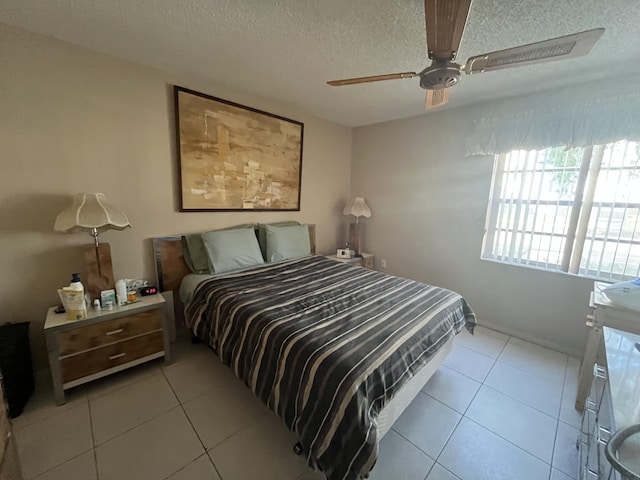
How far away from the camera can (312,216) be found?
347cm

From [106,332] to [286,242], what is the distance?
165 centimetres

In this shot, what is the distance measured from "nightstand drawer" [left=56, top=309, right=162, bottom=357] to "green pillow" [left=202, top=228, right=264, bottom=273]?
602mm

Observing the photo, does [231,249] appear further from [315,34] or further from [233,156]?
[315,34]

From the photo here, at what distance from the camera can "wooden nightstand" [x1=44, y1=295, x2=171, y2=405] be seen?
61.8 inches

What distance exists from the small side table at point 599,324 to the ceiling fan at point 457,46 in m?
1.43

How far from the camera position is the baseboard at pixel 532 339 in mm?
2271

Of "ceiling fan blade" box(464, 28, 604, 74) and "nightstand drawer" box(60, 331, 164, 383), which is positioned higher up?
"ceiling fan blade" box(464, 28, 604, 74)

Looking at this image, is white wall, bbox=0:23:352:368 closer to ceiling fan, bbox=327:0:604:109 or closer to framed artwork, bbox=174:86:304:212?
framed artwork, bbox=174:86:304:212

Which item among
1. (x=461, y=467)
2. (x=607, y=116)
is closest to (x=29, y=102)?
(x=461, y=467)

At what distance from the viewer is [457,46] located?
→ 117 cm

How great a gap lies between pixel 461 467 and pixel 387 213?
8.78ft

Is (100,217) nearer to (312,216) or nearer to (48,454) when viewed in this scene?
(48,454)

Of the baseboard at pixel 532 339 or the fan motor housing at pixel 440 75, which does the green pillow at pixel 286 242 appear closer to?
the fan motor housing at pixel 440 75

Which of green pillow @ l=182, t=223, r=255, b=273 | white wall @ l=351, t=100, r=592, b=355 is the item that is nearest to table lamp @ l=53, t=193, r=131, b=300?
green pillow @ l=182, t=223, r=255, b=273
